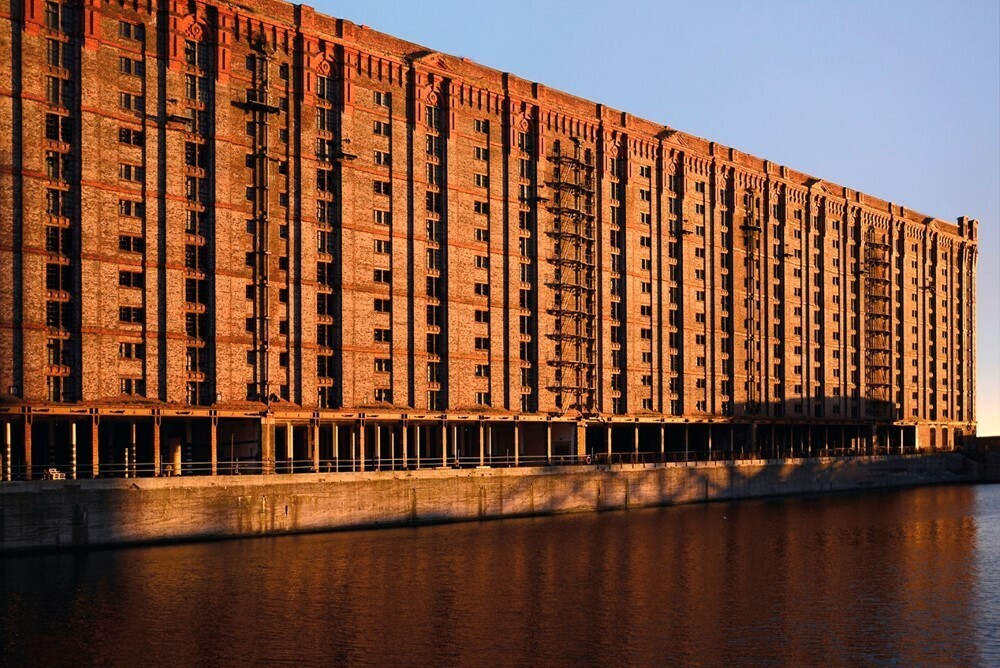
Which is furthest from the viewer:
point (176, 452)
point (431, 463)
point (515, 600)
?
point (431, 463)

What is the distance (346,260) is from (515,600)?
4973 centimetres

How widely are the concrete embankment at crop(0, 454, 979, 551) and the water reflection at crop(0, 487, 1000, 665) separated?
105 inches

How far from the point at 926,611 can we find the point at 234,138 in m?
63.7

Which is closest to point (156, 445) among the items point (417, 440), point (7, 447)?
point (7, 447)

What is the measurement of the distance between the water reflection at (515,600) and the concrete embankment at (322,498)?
2679mm

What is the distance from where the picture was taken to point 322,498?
8831 centimetres

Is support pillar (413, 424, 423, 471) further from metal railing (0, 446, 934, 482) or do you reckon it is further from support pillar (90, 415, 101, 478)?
support pillar (90, 415, 101, 478)

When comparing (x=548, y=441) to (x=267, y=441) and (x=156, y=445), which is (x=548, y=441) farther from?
(x=156, y=445)

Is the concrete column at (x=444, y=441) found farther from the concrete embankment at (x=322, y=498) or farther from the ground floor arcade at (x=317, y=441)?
the concrete embankment at (x=322, y=498)

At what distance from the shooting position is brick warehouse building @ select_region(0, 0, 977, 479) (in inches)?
3319

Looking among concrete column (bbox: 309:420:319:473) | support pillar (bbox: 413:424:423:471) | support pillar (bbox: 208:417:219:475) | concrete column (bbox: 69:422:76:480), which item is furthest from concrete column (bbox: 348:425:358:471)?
concrete column (bbox: 69:422:76:480)

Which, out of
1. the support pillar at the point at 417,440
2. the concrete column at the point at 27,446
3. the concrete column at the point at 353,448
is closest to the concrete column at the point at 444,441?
the support pillar at the point at 417,440

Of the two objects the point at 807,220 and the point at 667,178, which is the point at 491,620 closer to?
the point at 667,178

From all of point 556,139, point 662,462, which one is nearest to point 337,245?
point 556,139
